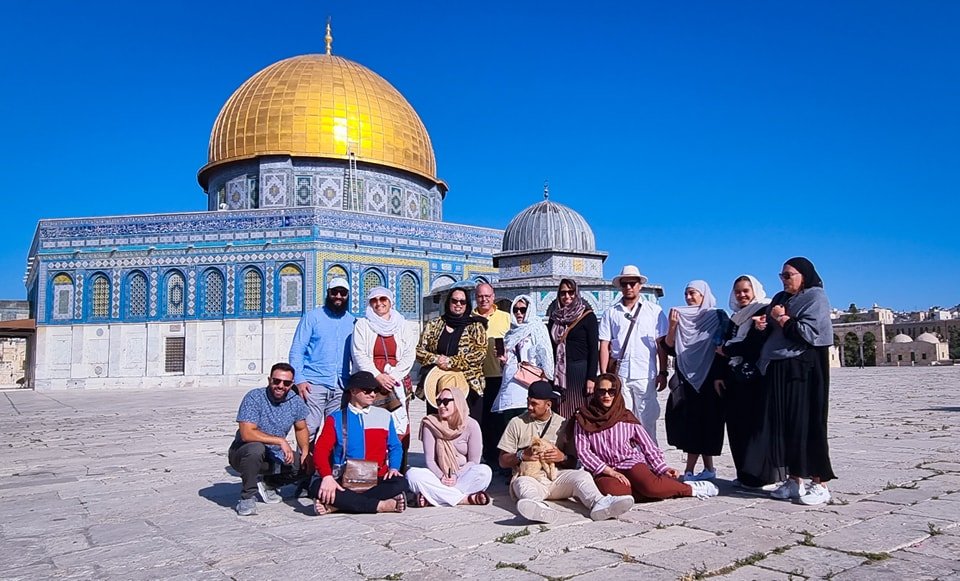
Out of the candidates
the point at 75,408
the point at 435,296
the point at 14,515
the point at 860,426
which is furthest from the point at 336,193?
the point at 14,515

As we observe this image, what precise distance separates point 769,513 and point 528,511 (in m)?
1.32

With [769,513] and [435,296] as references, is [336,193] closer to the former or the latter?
[435,296]

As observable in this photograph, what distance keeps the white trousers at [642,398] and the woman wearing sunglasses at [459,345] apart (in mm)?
992

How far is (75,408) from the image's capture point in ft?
47.7

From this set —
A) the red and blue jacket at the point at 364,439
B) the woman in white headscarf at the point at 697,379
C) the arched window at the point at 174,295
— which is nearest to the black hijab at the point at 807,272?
the woman in white headscarf at the point at 697,379

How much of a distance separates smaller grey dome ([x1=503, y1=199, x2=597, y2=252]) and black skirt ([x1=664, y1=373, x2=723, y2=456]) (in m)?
16.9

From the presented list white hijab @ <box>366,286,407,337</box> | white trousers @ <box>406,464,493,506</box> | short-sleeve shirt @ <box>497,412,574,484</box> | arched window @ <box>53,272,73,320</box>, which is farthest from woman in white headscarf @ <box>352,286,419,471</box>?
arched window @ <box>53,272,73,320</box>

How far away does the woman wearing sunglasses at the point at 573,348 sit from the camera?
5.23 metres

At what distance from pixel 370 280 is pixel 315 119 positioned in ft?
21.3

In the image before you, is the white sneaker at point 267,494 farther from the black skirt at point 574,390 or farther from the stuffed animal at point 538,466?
the black skirt at point 574,390

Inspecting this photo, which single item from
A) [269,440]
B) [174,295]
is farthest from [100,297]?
[269,440]

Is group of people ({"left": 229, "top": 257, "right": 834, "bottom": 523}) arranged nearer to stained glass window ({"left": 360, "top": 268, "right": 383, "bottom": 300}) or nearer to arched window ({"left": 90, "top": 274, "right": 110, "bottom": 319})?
stained glass window ({"left": 360, "top": 268, "right": 383, "bottom": 300})

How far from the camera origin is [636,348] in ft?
17.2

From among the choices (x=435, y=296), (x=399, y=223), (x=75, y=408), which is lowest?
(x=75, y=408)
